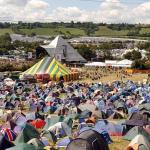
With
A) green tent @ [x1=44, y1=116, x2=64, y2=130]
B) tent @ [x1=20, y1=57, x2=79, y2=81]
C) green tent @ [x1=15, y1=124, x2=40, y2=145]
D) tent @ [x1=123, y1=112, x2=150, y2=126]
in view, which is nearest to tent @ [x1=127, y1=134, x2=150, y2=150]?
tent @ [x1=123, y1=112, x2=150, y2=126]

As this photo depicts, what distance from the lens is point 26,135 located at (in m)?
19.3

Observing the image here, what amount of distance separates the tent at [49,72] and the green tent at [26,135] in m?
35.3

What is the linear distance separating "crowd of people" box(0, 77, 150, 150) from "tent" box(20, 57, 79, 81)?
40.0 feet

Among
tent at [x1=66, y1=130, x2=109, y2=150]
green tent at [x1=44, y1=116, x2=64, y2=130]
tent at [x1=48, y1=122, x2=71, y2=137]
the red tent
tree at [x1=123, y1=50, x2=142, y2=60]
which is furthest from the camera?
tree at [x1=123, y1=50, x2=142, y2=60]

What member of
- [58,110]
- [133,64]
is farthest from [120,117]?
[133,64]

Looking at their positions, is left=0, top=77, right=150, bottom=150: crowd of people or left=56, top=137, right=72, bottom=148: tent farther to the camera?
left=0, top=77, right=150, bottom=150: crowd of people

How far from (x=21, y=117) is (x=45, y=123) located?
1.66m

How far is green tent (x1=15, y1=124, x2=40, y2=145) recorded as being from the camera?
19.0 meters

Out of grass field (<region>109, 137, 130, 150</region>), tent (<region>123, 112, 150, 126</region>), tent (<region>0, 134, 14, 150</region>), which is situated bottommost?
grass field (<region>109, 137, 130, 150</region>)

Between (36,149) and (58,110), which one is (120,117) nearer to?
(58,110)

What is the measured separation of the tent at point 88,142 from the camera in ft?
52.6

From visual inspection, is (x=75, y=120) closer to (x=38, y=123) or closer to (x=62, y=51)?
(x=38, y=123)

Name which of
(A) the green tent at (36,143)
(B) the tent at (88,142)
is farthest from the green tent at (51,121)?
(B) the tent at (88,142)

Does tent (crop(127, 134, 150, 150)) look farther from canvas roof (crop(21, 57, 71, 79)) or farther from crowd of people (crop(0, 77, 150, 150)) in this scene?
canvas roof (crop(21, 57, 71, 79))
